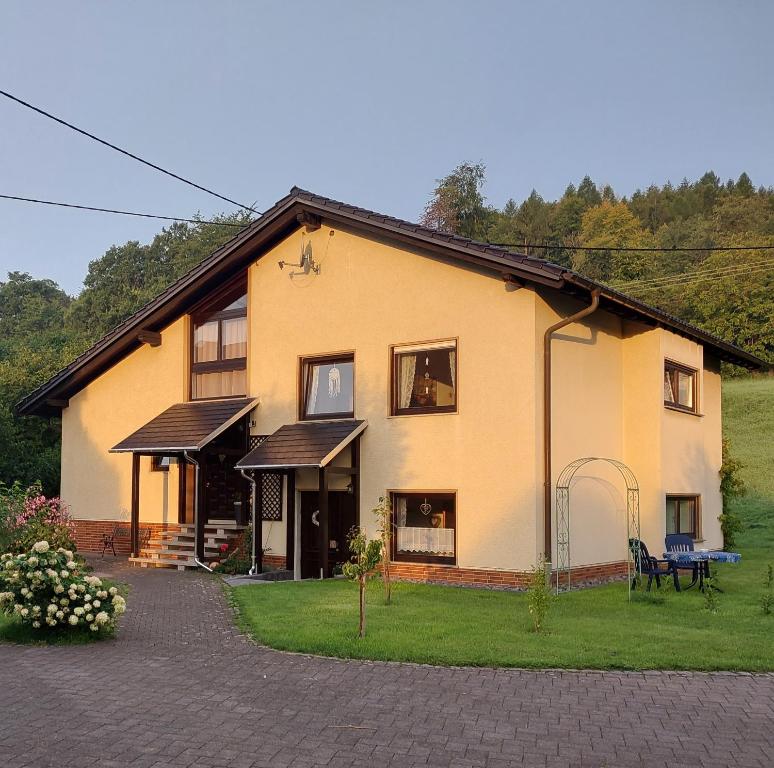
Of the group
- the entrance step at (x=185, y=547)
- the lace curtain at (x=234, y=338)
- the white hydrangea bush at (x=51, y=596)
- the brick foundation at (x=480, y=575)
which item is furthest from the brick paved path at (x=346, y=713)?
the lace curtain at (x=234, y=338)

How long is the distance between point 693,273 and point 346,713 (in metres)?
Result: 57.2

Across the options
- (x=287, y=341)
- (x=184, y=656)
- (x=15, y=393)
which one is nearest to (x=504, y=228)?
(x=15, y=393)

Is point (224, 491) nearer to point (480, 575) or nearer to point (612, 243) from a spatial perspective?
point (480, 575)

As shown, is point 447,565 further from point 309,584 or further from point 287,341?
A: point 287,341

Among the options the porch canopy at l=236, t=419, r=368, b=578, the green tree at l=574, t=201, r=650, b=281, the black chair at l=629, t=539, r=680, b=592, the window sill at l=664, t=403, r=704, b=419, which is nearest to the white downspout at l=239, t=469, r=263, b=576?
the porch canopy at l=236, t=419, r=368, b=578

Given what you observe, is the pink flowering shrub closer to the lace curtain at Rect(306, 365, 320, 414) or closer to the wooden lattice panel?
the wooden lattice panel

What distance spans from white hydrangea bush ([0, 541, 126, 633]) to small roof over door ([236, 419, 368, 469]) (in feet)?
19.2

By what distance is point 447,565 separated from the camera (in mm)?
15445

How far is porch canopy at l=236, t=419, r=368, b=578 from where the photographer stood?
15.9m

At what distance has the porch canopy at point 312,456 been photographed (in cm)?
1591

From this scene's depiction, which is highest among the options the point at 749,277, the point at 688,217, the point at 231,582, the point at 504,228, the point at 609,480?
the point at 688,217

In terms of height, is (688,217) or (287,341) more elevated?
(688,217)

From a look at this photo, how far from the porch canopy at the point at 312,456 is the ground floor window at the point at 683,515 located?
6.87 metres

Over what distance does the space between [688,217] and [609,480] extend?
64055 mm
